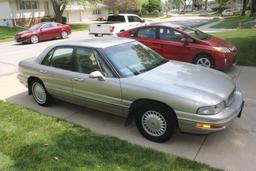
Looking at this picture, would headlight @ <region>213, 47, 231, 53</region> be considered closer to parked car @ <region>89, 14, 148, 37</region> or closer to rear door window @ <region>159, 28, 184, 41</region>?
rear door window @ <region>159, 28, 184, 41</region>

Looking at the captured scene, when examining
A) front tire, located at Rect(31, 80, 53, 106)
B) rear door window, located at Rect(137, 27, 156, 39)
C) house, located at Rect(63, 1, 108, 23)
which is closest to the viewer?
front tire, located at Rect(31, 80, 53, 106)

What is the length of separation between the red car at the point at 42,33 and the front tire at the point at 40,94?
13544 millimetres

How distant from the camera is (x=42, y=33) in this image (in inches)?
770

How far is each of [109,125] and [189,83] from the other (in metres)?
1.74

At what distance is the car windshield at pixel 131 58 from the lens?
4.71 m

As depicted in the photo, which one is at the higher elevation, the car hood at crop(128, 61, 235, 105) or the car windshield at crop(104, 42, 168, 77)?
the car windshield at crop(104, 42, 168, 77)

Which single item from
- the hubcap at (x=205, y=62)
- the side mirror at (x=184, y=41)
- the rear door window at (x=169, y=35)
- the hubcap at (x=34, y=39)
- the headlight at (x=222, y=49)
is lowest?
the hubcap at (x=34, y=39)

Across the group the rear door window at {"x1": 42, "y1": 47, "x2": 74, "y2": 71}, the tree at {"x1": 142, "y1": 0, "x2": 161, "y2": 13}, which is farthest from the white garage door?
the rear door window at {"x1": 42, "y1": 47, "x2": 74, "y2": 71}

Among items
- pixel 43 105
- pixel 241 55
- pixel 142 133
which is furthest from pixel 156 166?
pixel 241 55

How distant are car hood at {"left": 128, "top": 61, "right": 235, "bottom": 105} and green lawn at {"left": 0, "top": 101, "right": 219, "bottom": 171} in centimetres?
94

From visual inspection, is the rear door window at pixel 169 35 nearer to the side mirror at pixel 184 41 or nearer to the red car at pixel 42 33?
the side mirror at pixel 184 41

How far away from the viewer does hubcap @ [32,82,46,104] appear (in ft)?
19.8

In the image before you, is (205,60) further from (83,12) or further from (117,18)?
(83,12)

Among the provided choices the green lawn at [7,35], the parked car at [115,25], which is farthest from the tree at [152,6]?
the parked car at [115,25]
